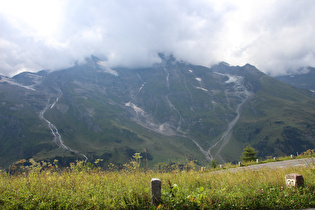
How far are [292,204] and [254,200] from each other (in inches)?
50.6

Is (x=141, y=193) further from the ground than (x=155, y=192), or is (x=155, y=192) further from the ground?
(x=155, y=192)

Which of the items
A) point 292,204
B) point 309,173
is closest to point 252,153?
point 309,173

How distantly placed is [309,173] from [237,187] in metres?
4.13

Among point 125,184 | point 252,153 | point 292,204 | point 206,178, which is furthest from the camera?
point 252,153

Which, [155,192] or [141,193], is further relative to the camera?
[141,193]

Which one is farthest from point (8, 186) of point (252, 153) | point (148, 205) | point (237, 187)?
point (252, 153)

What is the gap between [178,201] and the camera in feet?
20.5

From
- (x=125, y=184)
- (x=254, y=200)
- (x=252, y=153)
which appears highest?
(x=125, y=184)

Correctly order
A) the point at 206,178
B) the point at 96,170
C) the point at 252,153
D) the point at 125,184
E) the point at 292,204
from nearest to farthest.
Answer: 1. the point at 292,204
2. the point at 125,184
3. the point at 206,178
4. the point at 96,170
5. the point at 252,153

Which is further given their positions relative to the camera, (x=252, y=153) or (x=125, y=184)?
(x=252, y=153)

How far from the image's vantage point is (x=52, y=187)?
7.00m

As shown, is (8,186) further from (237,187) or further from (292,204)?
(292,204)

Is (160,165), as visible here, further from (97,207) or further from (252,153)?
(252,153)

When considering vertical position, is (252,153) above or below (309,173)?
below
